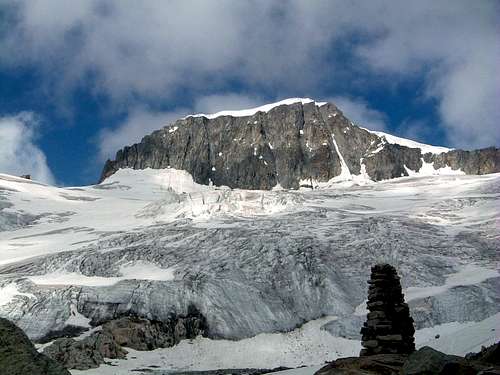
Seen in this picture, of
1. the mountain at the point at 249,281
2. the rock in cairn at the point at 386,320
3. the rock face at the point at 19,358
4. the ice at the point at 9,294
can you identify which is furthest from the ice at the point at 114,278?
the rock face at the point at 19,358

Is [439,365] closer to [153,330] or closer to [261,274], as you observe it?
[153,330]

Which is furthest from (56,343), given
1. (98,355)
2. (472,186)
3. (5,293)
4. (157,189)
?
(157,189)

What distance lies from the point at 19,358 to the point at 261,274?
5093 cm

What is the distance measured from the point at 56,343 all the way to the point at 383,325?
33.4m

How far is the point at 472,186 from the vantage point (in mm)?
106000

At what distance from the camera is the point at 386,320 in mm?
16219

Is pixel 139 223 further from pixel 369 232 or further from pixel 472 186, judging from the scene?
pixel 472 186

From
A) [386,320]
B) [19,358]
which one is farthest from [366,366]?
[386,320]

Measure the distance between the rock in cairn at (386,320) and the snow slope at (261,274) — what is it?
Answer: 1893cm

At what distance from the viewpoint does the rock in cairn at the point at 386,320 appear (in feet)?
52.0

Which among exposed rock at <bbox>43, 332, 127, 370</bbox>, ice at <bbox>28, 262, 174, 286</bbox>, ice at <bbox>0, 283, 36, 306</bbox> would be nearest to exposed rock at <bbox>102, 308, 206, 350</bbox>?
exposed rock at <bbox>43, 332, 127, 370</bbox>

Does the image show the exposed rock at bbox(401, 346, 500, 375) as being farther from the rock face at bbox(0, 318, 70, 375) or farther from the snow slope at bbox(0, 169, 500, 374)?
the snow slope at bbox(0, 169, 500, 374)

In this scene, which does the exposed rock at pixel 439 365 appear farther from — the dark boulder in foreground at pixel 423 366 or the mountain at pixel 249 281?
the mountain at pixel 249 281

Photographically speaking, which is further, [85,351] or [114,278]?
[114,278]
